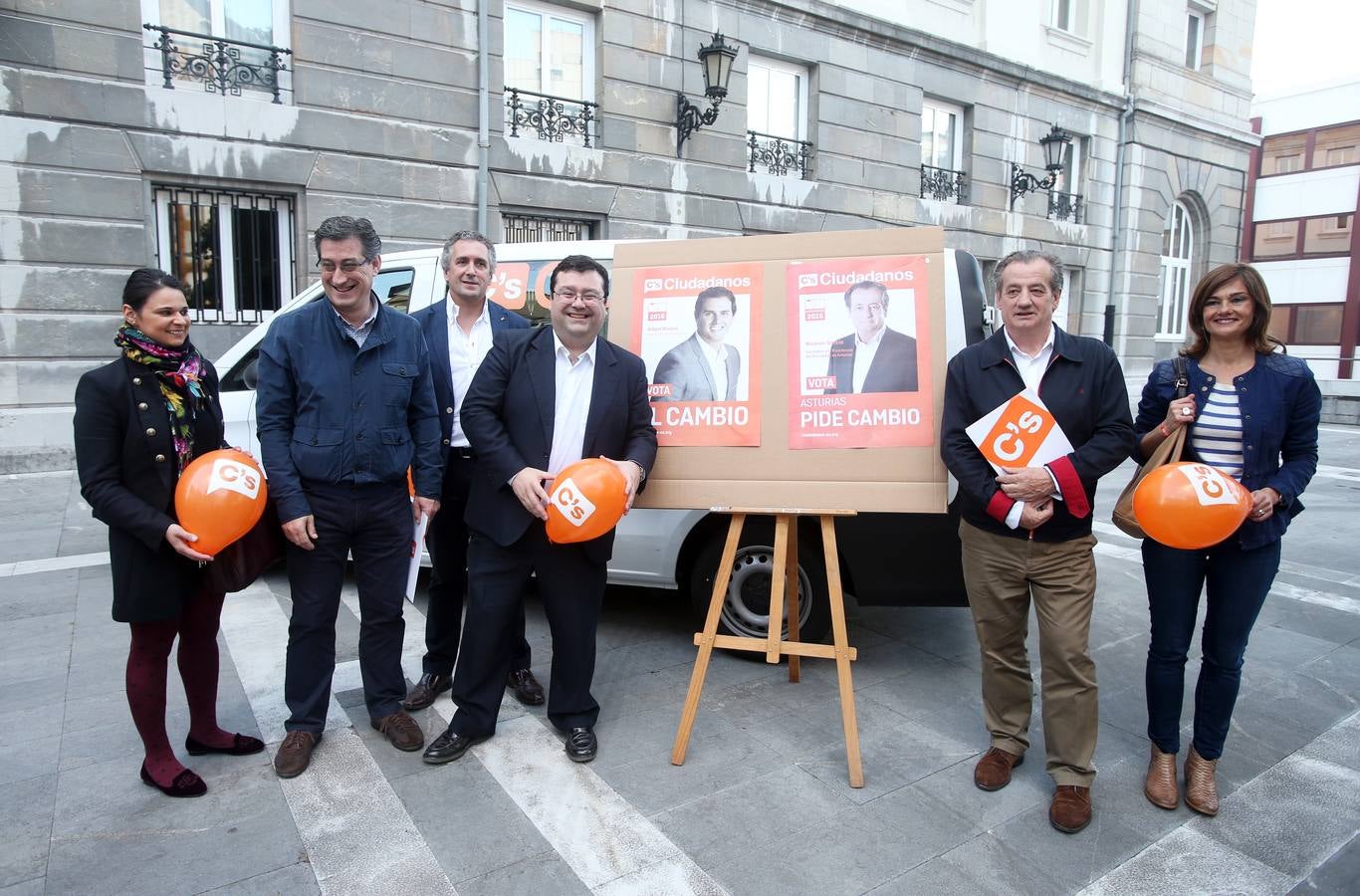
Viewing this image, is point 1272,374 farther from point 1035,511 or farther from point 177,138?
point 177,138

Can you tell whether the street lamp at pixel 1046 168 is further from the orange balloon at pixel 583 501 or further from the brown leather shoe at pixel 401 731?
the brown leather shoe at pixel 401 731

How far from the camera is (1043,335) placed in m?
3.03

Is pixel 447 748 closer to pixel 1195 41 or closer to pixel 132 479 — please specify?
pixel 132 479

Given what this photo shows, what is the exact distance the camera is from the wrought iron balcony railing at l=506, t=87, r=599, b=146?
11664 millimetres

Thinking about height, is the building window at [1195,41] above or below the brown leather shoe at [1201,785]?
above

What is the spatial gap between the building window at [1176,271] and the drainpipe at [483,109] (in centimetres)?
1767

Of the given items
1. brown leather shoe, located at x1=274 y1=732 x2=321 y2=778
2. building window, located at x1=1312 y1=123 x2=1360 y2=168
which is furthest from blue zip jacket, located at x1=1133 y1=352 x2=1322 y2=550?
building window, located at x1=1312 y1=123 x2=1360 y2=168

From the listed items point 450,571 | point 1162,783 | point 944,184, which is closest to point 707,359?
point 450,571

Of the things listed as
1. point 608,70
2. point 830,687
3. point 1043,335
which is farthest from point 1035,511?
point 608,70

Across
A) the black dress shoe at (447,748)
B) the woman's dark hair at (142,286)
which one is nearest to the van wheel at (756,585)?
the black dress shoe at (447,748)

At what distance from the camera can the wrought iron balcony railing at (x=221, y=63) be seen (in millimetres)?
9461

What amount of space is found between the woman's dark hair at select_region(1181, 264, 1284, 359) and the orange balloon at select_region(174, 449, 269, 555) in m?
3.36

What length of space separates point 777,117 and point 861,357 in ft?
40.4

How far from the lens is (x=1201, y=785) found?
3055 millimetres
